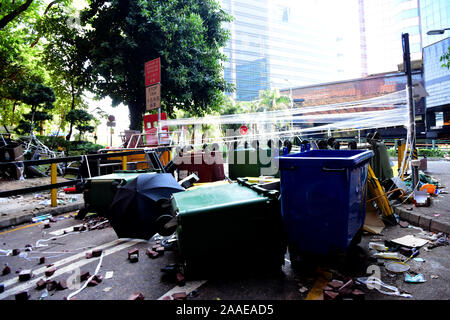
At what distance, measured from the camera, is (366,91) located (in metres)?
42.2

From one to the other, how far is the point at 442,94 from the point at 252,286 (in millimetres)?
37309

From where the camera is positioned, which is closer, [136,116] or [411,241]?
[411,241]

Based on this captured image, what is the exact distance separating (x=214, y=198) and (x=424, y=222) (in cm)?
370

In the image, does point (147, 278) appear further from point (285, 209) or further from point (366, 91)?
point (366, 91)

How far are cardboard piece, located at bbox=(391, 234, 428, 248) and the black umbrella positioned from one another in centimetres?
321

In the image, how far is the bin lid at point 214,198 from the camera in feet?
8.66

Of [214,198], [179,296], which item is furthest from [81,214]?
[179,296]

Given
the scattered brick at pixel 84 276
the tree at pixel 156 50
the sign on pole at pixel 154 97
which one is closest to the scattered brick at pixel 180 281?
the scattered brick at pixel 84 276

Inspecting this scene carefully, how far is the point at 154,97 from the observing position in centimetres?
936

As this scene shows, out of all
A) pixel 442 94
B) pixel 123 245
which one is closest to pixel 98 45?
pixel 123 245

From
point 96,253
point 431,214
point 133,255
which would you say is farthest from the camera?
point 431,214

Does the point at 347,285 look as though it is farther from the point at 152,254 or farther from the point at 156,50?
the point at 156,50

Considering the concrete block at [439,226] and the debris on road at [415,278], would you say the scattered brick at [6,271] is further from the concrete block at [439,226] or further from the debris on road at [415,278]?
the concrete block at [439,226]

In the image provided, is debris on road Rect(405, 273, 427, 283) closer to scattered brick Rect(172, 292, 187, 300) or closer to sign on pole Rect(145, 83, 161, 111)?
scattered brick Rect(172, 292, 187, 300)
